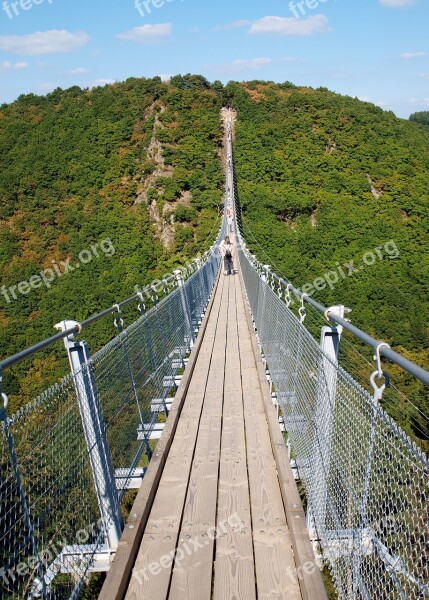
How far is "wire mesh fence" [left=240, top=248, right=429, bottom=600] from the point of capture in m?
1.28

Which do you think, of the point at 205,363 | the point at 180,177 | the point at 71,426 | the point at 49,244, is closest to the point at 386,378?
the point at 71,426

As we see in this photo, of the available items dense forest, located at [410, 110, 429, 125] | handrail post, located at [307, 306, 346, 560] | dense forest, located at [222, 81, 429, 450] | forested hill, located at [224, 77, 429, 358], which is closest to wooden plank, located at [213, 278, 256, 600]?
handrail post, located at [307, 306, 346, 560]

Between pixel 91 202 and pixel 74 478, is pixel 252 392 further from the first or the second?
pixel 91 202

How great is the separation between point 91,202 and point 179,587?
37.6 meters

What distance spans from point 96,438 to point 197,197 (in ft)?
111

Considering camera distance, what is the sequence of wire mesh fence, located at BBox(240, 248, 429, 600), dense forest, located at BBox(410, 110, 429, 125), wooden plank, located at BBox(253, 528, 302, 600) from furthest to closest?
dense forest, located at BBox(410, 110, 429, 125) → wooden plank, located at BBox(253, 528, 302, 600) → wire mesh fence, located at BBox(240, 248, 429, 600)

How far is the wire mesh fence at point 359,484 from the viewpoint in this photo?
50.4 inches

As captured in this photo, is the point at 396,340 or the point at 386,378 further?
the point at 396,340

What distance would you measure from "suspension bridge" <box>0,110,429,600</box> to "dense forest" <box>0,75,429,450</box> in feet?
51.3

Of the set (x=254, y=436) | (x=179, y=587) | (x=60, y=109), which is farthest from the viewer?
(x=60, y=109)

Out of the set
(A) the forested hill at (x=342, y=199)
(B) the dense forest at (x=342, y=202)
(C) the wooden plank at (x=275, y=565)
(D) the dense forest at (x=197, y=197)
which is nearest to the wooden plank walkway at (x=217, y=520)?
(C) the wooden plank at (x=275, y=565)

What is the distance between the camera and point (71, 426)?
192 centimetres

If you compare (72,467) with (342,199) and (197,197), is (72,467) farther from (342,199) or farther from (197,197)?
(342,199)

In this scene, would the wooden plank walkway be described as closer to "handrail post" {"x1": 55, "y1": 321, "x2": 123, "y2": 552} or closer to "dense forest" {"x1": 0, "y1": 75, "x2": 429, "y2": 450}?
"handrail post" {"x1": 55, "y1": 321, "x2": 123, "y2": 552}
